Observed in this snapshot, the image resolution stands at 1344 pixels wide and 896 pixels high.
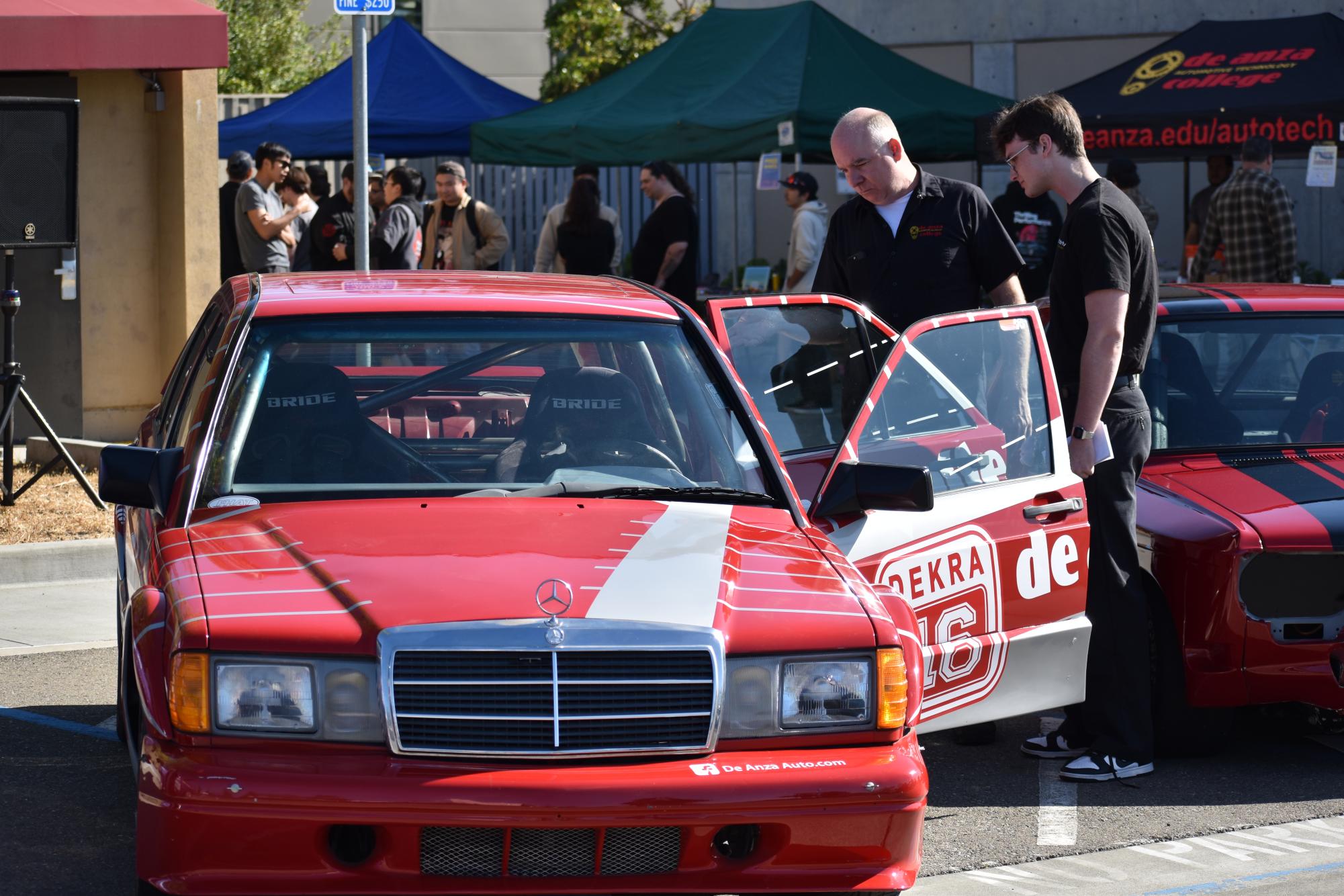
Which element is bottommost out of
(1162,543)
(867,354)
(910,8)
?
(1162,543)

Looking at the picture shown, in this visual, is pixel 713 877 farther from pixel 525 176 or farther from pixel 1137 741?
pixel 525 176

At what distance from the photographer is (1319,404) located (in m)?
6.46

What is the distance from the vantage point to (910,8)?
944 inches

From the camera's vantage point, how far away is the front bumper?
3.40 meters

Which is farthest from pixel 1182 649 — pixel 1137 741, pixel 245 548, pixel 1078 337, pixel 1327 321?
pixel 245 548

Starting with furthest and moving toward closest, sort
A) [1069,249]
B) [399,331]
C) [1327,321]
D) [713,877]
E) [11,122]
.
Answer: [11,122] → [1327,321] → [1069,249] → [399,331] → [713,877]

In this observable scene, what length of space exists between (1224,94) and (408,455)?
11.6 metres

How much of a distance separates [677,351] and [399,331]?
75cm

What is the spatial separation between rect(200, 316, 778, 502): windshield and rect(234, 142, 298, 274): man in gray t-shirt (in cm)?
865

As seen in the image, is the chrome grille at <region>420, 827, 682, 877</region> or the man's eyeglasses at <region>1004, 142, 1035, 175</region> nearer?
the chrome grille at <region>420, 827, 682, 877</region>

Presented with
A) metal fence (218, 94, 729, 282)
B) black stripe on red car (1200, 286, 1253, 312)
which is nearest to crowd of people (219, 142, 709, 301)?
black stripe on red car (1200, 286, 1253, 312)

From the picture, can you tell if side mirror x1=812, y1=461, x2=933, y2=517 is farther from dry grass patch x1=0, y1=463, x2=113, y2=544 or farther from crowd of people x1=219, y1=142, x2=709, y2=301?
crowd of people x1=219, y1=142, x2=709, y2=301

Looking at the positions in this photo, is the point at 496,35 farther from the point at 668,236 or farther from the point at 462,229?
the point at 668,236

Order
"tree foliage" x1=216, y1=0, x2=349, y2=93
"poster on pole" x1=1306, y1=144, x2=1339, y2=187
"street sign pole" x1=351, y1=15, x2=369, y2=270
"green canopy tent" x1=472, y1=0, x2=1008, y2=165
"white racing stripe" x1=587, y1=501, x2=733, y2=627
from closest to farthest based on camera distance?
1. "white racing stripe" x1=587, y1=501, x2=733, y2=627
2. "street sign pole" x1=351, y1=15, x2=369, y2=270
3. "poster on pole" x1=1306, y1=144, x2=1339, y2=187
4. "green canopy tent" x1=472, y1=0, x2=1008, y2=165
5. "tree foliage" x1=216, y1=0, x2=349, y2=93
